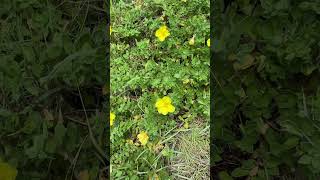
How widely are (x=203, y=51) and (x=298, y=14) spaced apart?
47cm

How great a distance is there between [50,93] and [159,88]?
17.1 inches

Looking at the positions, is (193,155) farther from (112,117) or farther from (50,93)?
(50,93)

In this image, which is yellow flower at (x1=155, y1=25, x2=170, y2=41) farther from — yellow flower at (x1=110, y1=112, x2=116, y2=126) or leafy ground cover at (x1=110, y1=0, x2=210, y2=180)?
yellow flower at (x1=110, y1=112, x2=116, y2=126)

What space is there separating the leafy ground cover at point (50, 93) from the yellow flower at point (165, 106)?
22cm

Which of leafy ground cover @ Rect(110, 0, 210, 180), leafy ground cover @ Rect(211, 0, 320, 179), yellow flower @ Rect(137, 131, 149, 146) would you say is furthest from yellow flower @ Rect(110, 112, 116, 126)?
leafy ground cover @ Rect(211, 0, 320, 179)

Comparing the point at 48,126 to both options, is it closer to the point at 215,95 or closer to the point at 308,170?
the point at 215,95

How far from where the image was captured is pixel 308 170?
1.74 meters

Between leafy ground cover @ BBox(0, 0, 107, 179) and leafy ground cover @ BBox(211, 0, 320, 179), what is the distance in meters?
0.46

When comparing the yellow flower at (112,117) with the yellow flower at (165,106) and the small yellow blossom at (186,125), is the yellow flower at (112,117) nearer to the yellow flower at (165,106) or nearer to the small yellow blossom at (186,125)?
the yellow flower at (165,106)

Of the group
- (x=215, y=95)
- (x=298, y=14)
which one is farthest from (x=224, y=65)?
(x=298, y=14)

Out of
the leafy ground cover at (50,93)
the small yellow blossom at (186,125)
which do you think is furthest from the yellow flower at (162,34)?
the small yellow blossom at (186,125)

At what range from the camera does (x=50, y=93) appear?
1918 mm

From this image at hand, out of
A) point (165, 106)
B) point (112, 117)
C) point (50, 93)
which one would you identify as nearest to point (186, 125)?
point (165, 106)

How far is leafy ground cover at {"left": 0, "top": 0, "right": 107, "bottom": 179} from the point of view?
5.77 feet
